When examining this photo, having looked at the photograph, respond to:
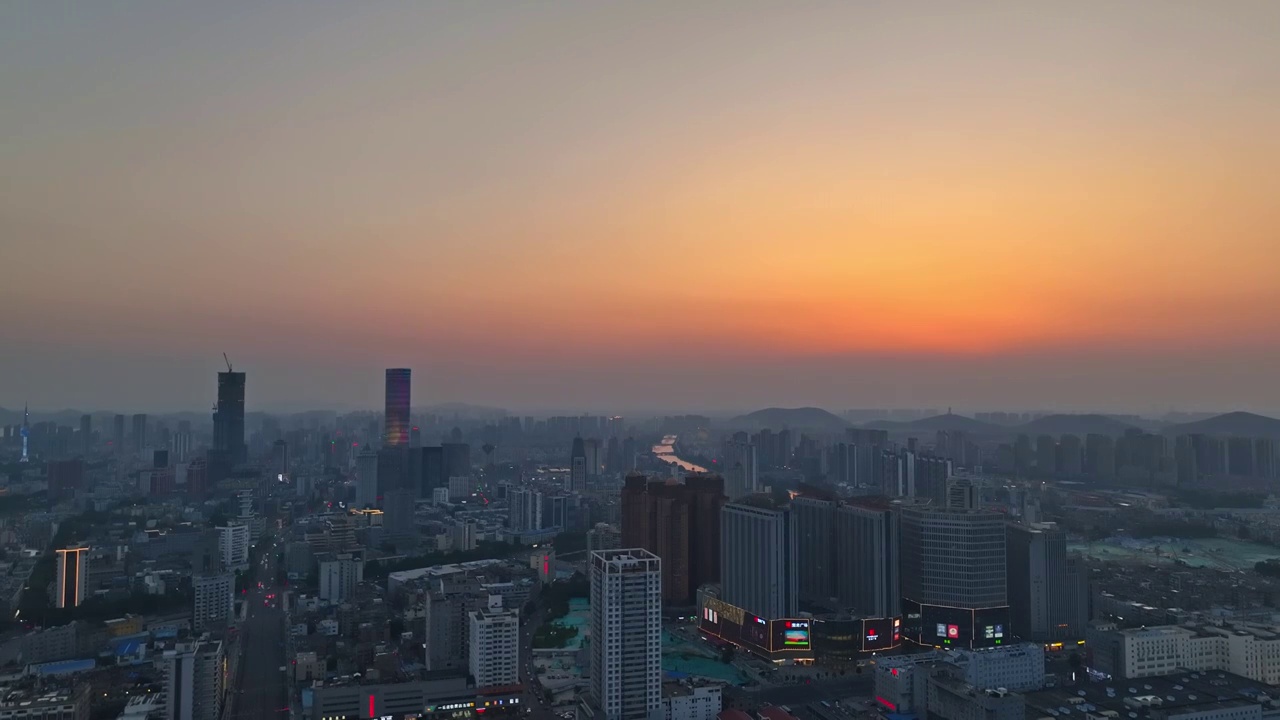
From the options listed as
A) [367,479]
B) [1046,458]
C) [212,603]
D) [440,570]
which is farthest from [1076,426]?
[212,603]

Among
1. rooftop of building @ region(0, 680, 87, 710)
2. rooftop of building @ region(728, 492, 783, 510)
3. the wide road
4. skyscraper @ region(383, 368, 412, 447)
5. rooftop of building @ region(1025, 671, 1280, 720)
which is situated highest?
skyscraper @ region(383, 368, 412, 447)

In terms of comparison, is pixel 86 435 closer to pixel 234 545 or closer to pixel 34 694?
pixel 234 545

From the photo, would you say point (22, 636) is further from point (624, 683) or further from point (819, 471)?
point (819, 471)

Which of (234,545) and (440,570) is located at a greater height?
(234,545)

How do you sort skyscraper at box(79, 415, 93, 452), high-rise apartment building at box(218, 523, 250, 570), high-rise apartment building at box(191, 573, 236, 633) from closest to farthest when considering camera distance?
high-rise apartment building at box(191, 573, 236, 633), high-rise apartment building at box(218, 523, 250, 570), skyscraper at box(79, 415, 93, 452)

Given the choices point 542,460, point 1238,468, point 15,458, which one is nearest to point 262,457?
point 15,458

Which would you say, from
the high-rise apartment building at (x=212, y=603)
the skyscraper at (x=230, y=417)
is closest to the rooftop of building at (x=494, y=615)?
the high-rise apartment building at (x=212, y=603)

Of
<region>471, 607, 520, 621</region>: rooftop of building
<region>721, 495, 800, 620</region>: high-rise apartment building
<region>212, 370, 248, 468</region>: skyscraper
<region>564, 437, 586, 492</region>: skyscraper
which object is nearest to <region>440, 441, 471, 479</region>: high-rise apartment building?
<region>564, 437, 586, 492</region>: skyscraper

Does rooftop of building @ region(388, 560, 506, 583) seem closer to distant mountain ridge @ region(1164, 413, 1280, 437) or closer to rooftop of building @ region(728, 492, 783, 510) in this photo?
rooftop of building @ region(728, 492, 783, 510)
